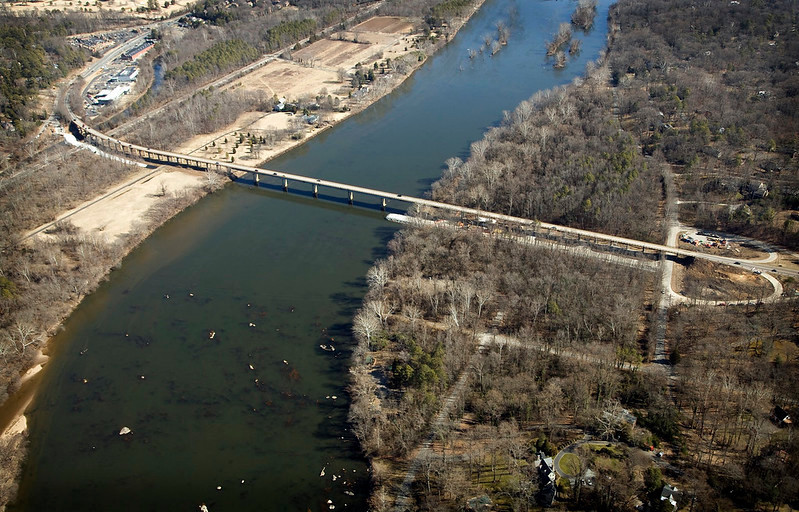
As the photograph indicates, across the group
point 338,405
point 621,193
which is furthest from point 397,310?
point 621,193

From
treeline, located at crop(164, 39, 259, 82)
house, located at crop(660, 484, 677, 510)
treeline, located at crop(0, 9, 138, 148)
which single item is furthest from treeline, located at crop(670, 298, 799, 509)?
treeline, located at crop(164, 39, 259, 82)

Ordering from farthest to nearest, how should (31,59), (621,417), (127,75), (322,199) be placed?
(127,75) < (31,59) < (322,199) < (621,417)

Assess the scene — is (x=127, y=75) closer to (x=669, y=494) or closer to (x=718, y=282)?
(x=718, y=282)

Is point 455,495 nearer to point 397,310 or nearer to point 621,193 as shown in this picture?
point 397,310

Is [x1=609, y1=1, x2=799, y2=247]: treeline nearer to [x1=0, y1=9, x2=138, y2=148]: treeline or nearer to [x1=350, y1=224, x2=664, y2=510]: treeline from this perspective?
[x1=350, y1=224, x2=664, y2=510]: treeline

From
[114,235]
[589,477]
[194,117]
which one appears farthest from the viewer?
[194,117]

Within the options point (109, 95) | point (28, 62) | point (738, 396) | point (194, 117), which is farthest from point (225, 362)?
point (28, 62)
